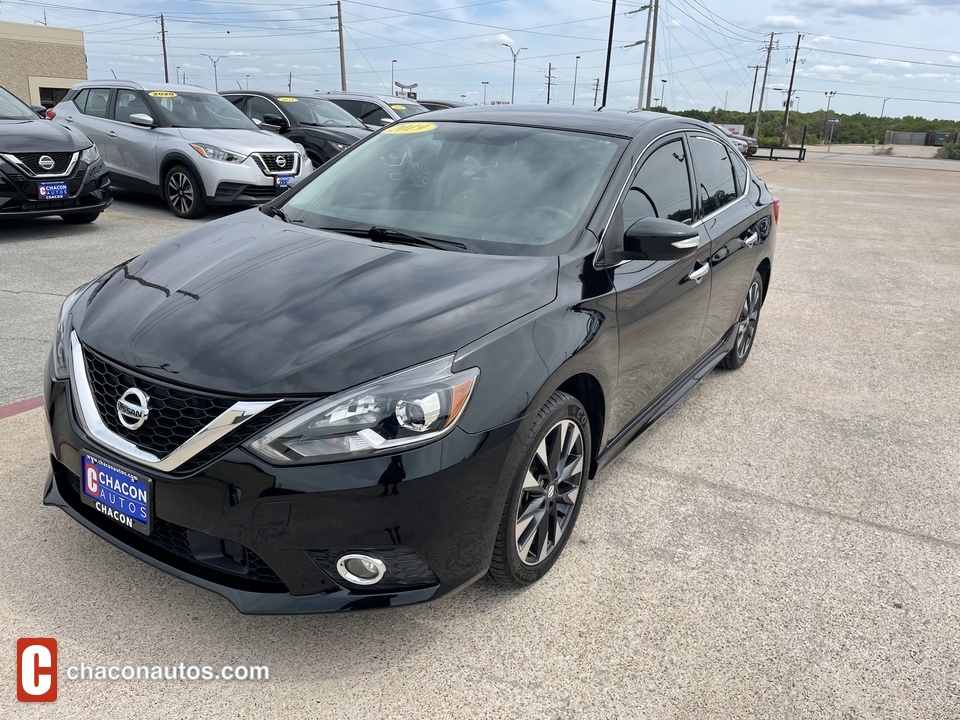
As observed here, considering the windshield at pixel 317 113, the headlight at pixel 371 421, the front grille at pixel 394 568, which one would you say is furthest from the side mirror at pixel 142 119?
the front grille at pixel 394 568

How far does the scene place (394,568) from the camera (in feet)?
7.34

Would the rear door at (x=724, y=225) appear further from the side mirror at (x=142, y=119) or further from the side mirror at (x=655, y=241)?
the side mirror at (x=142, y=119)

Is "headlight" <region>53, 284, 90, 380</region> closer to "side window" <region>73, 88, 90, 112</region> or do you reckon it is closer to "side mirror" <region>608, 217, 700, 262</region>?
"side mirror" <region>608, 217, 700, 262</region>

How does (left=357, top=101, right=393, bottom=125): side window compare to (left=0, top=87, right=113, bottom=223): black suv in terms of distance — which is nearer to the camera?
(left=0, top=87, right=113, bottom=223): black suv

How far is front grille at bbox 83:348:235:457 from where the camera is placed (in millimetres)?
2160

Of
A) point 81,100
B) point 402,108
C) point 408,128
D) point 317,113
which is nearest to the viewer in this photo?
point 408,128

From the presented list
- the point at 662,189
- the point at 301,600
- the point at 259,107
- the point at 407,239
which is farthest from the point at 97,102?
the point at 301,600

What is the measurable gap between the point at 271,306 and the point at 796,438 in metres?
3.01

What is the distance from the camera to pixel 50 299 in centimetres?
591

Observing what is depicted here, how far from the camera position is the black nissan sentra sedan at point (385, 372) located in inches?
84.0

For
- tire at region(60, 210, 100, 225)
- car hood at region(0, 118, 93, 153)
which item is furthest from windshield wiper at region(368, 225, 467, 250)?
Answer: tire at region(60, 210, 100, 225)

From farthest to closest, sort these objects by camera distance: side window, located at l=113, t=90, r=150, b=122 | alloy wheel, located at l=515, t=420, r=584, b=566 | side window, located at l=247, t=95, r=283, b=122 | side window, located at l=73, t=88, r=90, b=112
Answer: side window, located at l=247, t=95, r=283, b=122, side window, located at l=73, t=88, r=90, b=112, side window, located at l=113, t=90, r=150, b=122, alloy wheel, located at l=515, t=420, r=584, b=566

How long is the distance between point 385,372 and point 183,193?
858 cm

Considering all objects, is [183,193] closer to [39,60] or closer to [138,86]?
[138,86]
